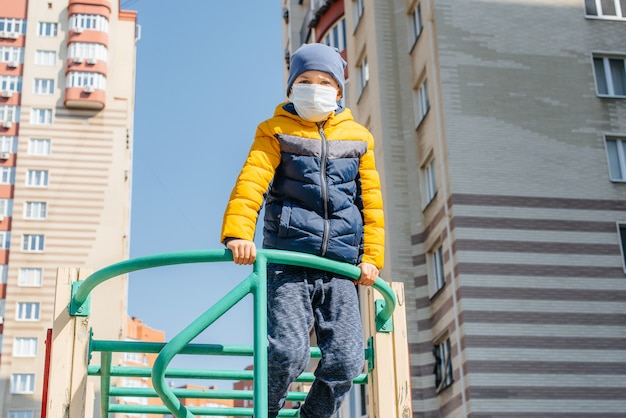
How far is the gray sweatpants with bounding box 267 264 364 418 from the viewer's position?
14.6 feet

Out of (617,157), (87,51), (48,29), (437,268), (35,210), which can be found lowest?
(437,268)

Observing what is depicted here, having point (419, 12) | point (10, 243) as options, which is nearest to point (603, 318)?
point (419, 12)

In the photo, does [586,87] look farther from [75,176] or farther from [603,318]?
[75,176]

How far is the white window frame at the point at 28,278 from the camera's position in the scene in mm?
54469

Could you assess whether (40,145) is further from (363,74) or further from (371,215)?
(371,215)

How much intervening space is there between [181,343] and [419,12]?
887 inches

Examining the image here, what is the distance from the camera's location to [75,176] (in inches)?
2312

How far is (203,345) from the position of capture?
4.59 metres

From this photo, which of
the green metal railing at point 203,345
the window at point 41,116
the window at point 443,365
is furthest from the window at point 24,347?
the green metal railing at point 203,345

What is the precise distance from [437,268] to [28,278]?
121ft

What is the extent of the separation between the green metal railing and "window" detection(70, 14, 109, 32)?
188 feet

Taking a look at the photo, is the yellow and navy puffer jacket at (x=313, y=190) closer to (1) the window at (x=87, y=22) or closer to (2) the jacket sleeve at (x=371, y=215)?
(2) the jacket sleeve at (x=371, y=215)

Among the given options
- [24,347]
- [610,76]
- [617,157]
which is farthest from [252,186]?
[24,347]

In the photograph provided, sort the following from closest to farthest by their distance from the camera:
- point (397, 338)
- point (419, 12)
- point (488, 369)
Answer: point (397, 338), point (488, 369), point (419, 12)
